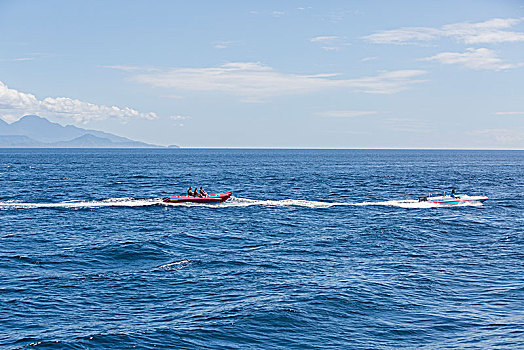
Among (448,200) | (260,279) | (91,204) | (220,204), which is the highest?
(448,200)

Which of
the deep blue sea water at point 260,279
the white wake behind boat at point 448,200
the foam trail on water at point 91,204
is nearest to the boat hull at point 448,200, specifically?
the white wake behind boat at point 448,200

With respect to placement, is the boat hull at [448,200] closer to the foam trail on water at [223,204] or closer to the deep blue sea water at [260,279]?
the foam trail on water at [223,204]

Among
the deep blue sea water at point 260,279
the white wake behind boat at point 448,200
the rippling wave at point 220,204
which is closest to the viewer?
the deep blue sea water at point 260,279

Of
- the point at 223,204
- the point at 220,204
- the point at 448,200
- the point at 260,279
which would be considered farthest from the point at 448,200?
the point at 260,279

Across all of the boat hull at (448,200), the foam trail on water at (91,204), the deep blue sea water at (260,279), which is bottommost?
the deep blue sea water at (260,279)

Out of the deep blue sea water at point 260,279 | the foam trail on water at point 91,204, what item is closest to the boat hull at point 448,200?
the deep blue sea water at point 260,279

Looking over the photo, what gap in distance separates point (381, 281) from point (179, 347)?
14587 millimetres

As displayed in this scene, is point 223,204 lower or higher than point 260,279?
higher

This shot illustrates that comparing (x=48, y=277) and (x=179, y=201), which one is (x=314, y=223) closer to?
(x=179, y=201)

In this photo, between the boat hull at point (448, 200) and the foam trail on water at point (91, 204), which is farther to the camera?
the boat hull at point (448, 200)

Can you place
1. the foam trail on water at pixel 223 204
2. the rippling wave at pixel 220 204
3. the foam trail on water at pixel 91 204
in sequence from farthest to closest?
the rippling wave at pixel 220 204 < the foam trail on water at pixel 223 204 < the foam trail on water at pixel 91 204

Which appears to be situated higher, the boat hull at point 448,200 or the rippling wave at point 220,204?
the boat hull at point 448,200

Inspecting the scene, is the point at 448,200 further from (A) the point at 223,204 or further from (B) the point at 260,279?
(B) the point at 260,279

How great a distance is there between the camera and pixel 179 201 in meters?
69.2
